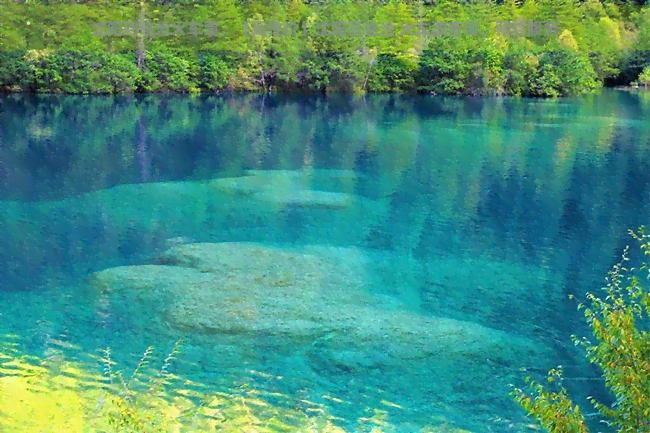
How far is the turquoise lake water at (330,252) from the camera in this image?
12461 mm

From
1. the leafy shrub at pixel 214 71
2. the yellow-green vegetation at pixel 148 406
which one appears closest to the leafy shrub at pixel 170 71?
the leafy shrub at pixel 214 71

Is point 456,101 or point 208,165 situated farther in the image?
point 456,101

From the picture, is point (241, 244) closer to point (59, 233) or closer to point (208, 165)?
point (59, 233)

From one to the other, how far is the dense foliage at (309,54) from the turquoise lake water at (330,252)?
54.2ft

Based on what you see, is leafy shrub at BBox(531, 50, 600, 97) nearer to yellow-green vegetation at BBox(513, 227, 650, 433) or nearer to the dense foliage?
the dense foliage

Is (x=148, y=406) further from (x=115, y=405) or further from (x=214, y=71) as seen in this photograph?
(x=214, y=71)

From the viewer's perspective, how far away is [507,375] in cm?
1239

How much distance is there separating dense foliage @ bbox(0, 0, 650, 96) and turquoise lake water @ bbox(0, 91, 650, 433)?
1652 cm

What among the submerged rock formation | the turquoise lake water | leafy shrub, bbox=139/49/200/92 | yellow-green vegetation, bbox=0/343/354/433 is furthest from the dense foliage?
yellow-green vegetation, bbox=0/343/354/433

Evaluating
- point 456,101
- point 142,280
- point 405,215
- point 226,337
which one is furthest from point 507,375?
point 456,101

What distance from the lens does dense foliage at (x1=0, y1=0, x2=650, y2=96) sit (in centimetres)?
5406

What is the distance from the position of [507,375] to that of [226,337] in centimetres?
453

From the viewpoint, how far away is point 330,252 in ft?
60.8

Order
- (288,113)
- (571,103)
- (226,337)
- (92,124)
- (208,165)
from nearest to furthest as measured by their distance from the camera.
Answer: (226,337), (208,165), (92,124), (288,113), (571,103)
